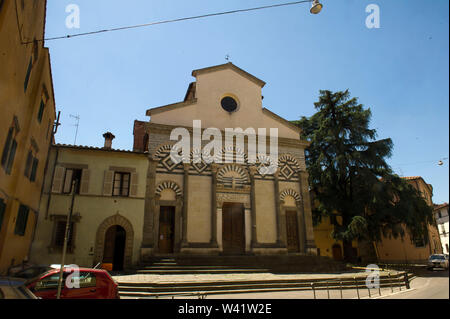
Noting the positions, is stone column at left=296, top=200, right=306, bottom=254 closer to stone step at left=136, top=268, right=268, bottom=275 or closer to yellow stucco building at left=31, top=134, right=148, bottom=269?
stone step at left=136, top=268, right=268, bottom=275

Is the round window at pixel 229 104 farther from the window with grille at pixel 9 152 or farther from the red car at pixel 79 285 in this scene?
the red car at pixel 79 285

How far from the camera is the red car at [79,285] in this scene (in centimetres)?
699

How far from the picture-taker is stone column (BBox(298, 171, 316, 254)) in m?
20.1

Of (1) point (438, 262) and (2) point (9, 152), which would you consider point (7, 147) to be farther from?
(1) point (438, 262)

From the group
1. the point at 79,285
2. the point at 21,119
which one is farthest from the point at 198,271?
the point at 21,119

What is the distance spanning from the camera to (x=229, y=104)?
21938 millimetres

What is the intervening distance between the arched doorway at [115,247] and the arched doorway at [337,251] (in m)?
19.1

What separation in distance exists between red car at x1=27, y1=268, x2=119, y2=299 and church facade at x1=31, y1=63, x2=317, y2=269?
860 cm

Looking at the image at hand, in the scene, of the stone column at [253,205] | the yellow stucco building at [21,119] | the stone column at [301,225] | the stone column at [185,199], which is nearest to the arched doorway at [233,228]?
the stone column at [253,205]

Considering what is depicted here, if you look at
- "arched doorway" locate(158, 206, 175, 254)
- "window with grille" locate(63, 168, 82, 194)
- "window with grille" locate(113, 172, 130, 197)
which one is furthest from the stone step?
"window with grille" locate(63, 168, 82, 194)

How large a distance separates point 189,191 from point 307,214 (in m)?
8.44

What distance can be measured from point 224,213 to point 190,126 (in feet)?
20.1

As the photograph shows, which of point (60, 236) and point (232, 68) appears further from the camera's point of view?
point (232, 68)
